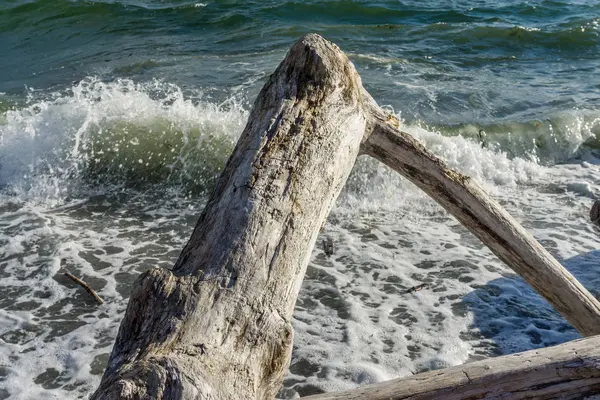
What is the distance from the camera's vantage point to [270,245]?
108 inches

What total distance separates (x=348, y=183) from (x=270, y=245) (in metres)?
4.72

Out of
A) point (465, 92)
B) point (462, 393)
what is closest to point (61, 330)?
point (462, 393)

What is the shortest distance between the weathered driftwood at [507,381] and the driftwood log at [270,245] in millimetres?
390

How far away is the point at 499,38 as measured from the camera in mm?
13055

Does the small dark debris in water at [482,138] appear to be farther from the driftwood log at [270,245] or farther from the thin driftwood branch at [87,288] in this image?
the driftwood log at [270,245]

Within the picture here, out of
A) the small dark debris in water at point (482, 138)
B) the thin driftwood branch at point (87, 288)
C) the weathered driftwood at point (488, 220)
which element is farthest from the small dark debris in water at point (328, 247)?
the small dark debris in water at point (482, 138)

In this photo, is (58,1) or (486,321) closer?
(486,321)

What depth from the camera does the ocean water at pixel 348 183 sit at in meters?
4.75

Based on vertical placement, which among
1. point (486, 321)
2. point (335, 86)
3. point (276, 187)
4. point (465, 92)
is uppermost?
point (335, 86)

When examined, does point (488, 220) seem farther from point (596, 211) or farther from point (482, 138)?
point (482, 138)

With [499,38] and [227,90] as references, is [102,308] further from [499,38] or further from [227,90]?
[499,38]

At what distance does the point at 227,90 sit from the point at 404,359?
6.00 m

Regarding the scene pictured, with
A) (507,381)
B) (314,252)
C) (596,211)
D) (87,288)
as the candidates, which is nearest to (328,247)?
(314,252)

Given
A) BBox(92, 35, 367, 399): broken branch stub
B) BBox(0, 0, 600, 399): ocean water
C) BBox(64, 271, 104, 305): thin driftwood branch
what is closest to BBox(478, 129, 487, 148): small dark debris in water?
BBox(0, 0, 600, 399): ocean water
